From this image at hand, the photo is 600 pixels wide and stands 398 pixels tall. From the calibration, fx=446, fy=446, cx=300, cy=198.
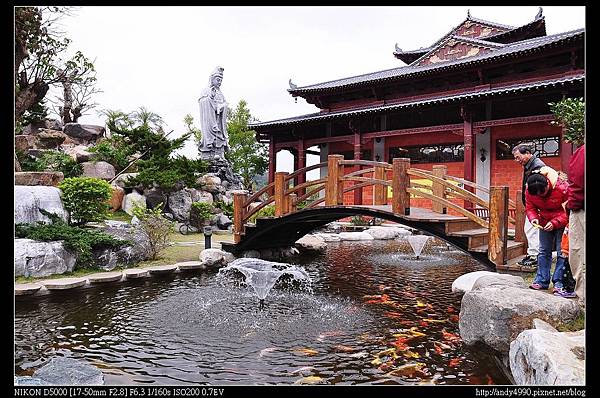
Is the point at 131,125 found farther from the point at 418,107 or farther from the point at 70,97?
the point at 418,107

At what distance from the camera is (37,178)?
32.0 feet

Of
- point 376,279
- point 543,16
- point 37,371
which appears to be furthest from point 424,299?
point 543,16

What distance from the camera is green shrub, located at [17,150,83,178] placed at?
13016 mm

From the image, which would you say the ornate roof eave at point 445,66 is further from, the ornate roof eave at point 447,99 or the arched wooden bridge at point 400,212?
the arched wooden bridge at point 400,212

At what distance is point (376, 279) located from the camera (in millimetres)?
8250

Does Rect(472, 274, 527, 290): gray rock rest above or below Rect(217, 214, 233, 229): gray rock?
below

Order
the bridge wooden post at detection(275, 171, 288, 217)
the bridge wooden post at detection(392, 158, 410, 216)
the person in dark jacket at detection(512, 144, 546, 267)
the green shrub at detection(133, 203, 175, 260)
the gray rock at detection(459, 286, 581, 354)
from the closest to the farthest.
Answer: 1. the gray rock at detection(459, 286, 581, 354)
2. the person in dark jacket at detection(512, 144, 546, 267)
3. the bridge wooden post at detection(392, 158, 410, 216)
4. the green shrub at detection(133, 203, 175, 260)
5. the bridge wooden post at detection(275, 171, 288, 217)

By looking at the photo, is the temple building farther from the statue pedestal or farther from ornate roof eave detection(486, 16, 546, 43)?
the statue pedestal

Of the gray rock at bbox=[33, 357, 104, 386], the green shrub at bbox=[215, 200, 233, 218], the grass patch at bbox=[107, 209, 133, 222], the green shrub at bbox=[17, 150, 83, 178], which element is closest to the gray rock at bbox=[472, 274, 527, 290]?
the gray rock at bbox=[33, 357, 104, 386]

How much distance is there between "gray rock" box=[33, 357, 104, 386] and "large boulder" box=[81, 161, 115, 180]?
11.5 m

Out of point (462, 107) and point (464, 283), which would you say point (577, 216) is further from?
point (462, 107)

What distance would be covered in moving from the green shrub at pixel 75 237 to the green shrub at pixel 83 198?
70cm

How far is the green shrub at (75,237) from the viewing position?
7.56 metres

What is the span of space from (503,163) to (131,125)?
12.9 metres
